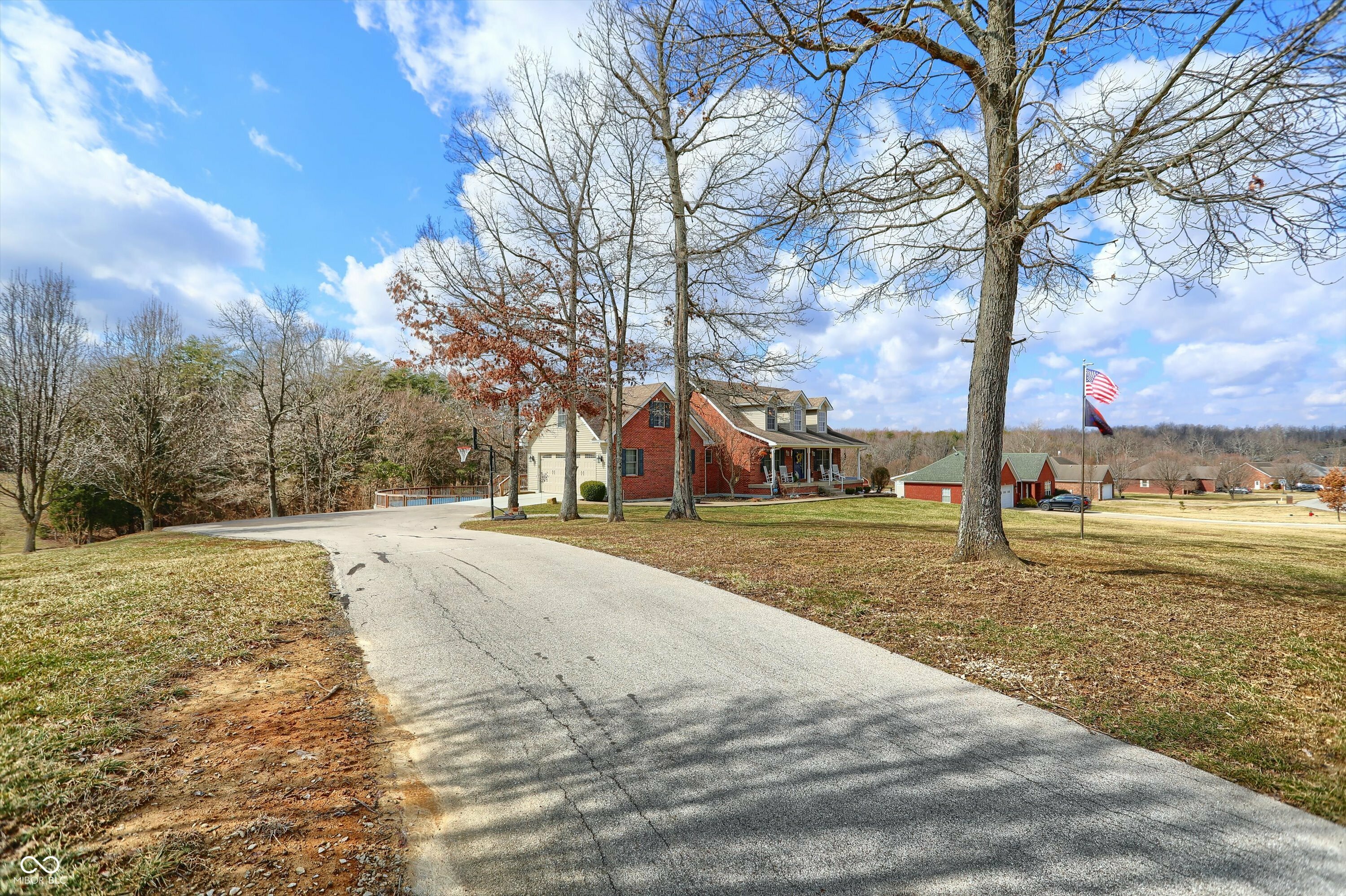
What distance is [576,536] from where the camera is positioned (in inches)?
522

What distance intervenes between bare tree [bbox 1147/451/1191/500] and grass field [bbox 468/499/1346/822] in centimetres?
7241

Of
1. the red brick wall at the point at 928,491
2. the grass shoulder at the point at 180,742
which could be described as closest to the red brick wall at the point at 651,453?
the red brick wall at the point at 928,491

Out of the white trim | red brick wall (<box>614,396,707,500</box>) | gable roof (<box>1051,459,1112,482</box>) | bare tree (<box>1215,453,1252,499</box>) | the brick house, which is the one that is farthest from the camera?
bare tree (<box>1215,453,1252,499</box>)

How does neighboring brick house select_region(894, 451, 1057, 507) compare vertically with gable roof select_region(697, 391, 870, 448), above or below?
below

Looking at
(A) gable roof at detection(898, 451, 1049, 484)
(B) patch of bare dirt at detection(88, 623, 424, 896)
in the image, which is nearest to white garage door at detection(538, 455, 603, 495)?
(A) gable roof at detection(898, 451, 1049, 484)

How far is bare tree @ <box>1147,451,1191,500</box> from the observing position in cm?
6984

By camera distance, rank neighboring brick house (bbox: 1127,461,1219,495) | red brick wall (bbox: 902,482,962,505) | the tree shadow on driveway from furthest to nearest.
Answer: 1. neighboring brick house (bbox: 1127,461,1219,495)
2. red brick wall (bbox: 902,482,962,505)
3. the tree shadow on driveway

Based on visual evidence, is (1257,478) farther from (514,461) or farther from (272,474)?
(272,474)

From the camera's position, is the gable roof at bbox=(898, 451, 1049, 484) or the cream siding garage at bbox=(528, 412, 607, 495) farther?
the gable roof at bbox=(898, 451, 1049, 484)

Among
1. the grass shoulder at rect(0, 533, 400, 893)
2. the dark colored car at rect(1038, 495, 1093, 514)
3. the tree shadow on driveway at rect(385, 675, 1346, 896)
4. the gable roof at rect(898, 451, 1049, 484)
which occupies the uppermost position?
the gable roof at rect(898, 451, 1049, 484)

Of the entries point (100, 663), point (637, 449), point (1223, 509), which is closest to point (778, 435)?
point (637, 449)

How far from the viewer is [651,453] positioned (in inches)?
1184

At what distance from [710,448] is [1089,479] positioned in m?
46.1

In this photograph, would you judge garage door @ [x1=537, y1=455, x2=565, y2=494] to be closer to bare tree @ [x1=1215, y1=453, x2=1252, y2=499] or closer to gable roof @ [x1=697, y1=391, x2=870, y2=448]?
gable roof @ [x1=697, y1=391, x2=870, y2=448]
